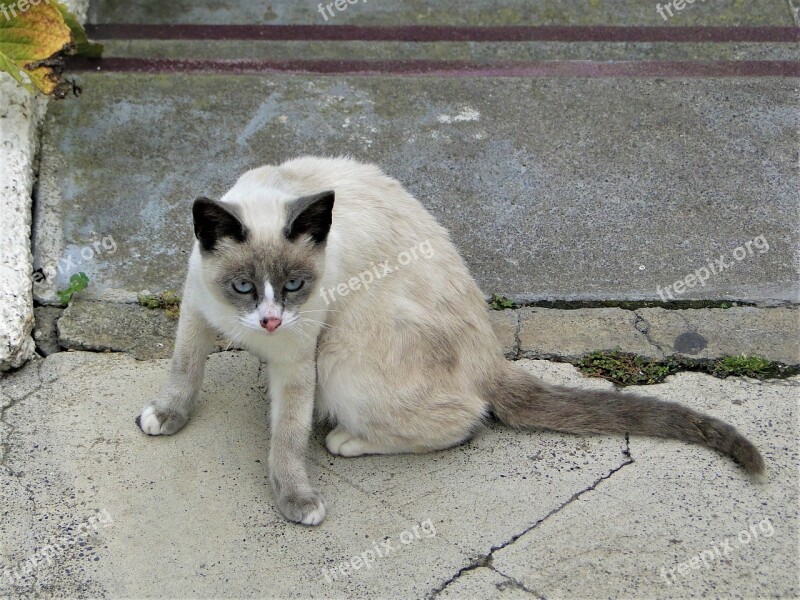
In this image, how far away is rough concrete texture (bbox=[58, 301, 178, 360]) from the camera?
4.24m

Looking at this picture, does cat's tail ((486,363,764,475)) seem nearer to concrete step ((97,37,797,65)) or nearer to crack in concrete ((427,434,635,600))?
crack in concrete ((427,434,635,600))

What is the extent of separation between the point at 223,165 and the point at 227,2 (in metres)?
1.58

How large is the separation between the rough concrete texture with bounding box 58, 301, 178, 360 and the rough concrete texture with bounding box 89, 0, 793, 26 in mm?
2351

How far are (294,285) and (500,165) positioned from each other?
217 centimetres

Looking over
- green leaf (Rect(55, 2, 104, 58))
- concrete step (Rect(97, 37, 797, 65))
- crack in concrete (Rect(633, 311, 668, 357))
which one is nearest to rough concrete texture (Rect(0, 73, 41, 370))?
green leaf (Rect(55, 2, 104, 58))

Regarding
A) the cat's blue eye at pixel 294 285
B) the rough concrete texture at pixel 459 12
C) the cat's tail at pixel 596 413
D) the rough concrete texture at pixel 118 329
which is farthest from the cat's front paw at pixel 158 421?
the rough concrete texture at pixel 459 12

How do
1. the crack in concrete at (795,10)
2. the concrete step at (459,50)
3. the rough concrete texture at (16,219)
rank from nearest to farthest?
the rough concrete texture at (16,219)
the concrete step at (459,50)
the crack in concrete at (795,10)

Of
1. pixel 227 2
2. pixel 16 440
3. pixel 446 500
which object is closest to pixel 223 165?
pixel 227 2

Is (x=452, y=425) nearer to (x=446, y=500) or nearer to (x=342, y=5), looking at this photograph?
(x=446, y=500)

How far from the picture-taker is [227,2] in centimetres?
601

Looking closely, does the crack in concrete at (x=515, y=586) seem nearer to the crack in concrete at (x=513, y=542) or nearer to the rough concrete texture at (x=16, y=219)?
the crack in concrete at (x=513, y=542)

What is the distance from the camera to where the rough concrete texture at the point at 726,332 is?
13.9ft

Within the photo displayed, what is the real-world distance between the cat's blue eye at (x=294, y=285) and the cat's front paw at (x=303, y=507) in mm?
782

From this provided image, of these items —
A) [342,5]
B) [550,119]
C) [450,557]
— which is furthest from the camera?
[342,5]
